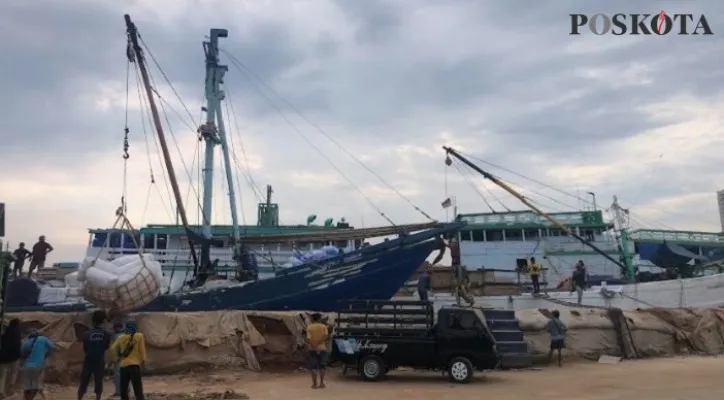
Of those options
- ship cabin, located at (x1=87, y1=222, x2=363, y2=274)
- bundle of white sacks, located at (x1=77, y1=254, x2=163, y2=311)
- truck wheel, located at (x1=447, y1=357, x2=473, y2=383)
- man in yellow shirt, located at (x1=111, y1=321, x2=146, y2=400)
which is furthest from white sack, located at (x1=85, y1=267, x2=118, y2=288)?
ship cabin, located at (x1=87, y1=222, x2=363, y2=274)

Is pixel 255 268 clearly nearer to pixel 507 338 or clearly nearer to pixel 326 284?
pixel 326 284

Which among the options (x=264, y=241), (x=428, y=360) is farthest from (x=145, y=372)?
(x=264, y=241)

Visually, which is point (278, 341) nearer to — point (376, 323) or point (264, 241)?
point (376, 323)

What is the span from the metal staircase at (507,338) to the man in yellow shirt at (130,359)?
779 centimetres

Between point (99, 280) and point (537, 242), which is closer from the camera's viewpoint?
point (99, 280)

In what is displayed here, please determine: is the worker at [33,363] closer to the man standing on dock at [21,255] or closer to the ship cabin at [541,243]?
the man standing on dock at [21,255]

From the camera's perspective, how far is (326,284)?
2116 cm

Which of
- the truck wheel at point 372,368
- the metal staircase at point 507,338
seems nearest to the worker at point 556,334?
the metal staircase at point 507,338

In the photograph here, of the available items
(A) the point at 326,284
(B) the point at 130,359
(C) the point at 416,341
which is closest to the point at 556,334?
(C) the point at 416,341

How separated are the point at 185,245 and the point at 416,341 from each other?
2140cm

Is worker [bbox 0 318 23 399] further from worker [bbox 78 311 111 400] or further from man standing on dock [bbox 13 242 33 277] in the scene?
man standing on dock [bbox 13 242 33 277]

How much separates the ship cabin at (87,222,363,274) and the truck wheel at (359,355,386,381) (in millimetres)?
14779

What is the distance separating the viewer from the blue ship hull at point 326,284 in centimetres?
2012

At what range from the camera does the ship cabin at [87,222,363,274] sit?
29.4 m
